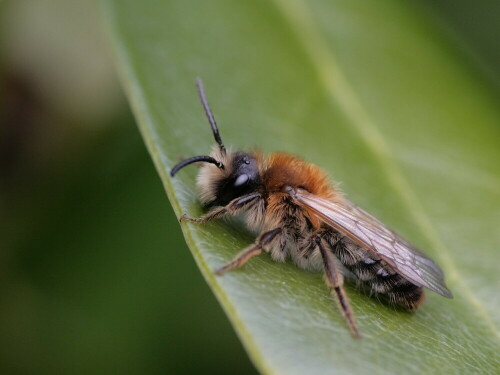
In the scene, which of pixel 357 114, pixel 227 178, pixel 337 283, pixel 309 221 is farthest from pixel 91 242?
pixel 337 283

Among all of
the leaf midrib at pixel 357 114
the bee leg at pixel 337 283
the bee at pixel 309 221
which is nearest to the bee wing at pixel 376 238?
the bee at pixel 309 221

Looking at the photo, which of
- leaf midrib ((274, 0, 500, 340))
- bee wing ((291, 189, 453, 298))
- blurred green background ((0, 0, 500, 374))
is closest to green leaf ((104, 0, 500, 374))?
leaf midrib ((274, 0, 500, 340))

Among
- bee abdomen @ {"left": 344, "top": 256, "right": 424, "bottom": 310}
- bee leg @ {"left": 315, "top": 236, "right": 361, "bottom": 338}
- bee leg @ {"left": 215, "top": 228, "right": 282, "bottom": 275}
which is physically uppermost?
bee leg @ {"left": 215, "top": 228, "right": 282, "bottom": 275}

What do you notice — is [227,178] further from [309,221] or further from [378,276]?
[378,276]

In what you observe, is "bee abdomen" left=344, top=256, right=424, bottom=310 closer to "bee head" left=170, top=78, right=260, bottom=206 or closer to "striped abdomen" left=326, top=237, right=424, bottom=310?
"striped abdomen" left=326, top=237, right=424, bottom=310

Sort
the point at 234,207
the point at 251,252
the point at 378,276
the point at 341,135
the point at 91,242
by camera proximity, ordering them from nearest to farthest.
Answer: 1. the point at 251,252
2. the point at 234,207
3. the point at 378,276
4. the point at 341,135
5. the point at 91,242

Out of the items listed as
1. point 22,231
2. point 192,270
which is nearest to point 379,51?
point 192,270
